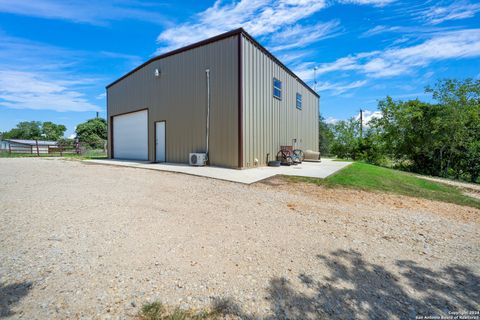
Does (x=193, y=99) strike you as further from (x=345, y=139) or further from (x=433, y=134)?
(x=345, y=139)

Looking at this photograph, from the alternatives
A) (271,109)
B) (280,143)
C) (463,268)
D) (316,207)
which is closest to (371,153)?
(280,143)

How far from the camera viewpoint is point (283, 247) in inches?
102

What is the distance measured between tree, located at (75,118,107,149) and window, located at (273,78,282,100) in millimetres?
26730

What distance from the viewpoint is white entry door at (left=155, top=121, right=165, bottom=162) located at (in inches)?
436

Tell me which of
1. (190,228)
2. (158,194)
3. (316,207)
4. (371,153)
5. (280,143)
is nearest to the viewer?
(190,228)

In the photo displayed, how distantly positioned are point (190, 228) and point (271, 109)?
825cm

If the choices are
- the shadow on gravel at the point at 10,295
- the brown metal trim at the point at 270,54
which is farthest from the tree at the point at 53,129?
the shadow on gravel at the point at 10,295

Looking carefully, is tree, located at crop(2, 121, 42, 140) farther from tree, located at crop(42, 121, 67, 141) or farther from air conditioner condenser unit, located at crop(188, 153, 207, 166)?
air conditioner condenser unit, located at crop(188, 153, 207, 166)

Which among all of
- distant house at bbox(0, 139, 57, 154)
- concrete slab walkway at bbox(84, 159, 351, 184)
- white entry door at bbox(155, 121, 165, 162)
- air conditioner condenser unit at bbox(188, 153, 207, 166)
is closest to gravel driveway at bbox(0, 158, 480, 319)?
concrete slab walkway at bbox(84, 159, 351, 184)

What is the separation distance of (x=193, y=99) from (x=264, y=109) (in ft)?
10.1

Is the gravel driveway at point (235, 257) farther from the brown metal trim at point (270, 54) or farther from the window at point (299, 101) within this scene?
the window at point (299, 101)

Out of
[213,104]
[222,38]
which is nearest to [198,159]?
[213,104]

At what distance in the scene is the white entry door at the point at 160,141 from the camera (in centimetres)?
1108

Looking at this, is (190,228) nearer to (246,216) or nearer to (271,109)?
(246,216)
